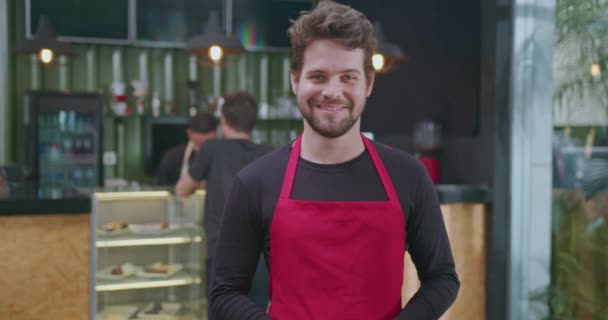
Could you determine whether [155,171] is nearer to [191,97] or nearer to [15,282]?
[191,97]

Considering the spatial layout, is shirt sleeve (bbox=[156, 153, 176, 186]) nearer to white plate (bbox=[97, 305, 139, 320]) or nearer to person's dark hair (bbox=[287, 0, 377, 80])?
white plate (bbox=[97, 305, 139, 320])

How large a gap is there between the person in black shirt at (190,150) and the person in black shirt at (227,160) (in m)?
0.92

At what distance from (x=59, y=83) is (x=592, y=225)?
5.58m

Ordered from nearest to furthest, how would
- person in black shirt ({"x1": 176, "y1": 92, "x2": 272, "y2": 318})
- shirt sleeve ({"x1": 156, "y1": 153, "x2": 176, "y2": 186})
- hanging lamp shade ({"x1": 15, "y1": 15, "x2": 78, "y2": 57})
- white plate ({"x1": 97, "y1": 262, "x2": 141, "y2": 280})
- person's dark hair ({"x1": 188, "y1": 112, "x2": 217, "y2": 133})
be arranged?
1. person in black shirt ({"x1": 176, "y1": 92, "x2": 272, "y2": 318})
2. white plate ({"x1": 97, "y1": 262, "x2": 141, "y2": 280})
3. person's dark hair ({"x1": 188, "y1": 112, "x2": 217, "y2": 133})
4. hanging lamp shade ({"x1": 15, "y1": 15, "x2": 78, "y2": 57})
5. shirt sleeve ({"x1": 156, "y1": 153, "x2": 176, "y2": 186})

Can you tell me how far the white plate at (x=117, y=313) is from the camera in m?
4.11

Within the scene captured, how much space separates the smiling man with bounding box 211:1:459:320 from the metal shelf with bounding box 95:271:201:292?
9.05ft

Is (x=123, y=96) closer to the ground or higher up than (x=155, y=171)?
higher up

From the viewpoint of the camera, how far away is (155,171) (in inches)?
272

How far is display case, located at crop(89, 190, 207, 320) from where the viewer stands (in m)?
4.14

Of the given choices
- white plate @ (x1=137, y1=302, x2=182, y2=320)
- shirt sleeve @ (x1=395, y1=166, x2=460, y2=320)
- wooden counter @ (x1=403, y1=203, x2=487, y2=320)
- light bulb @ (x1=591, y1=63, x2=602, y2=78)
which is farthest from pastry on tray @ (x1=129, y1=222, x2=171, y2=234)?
shirt sleeve @ (x1=395, y1=166, x2=460, y2=320)

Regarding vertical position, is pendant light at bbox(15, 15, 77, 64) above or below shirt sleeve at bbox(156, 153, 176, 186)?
above

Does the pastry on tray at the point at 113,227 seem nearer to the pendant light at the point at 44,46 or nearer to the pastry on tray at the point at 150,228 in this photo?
the pastry on tray at the point at 150,228

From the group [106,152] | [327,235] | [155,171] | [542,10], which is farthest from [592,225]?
[106,152]

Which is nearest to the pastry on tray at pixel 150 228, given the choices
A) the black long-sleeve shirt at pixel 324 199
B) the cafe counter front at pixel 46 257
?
the cafe counter front at pixel 46 257
